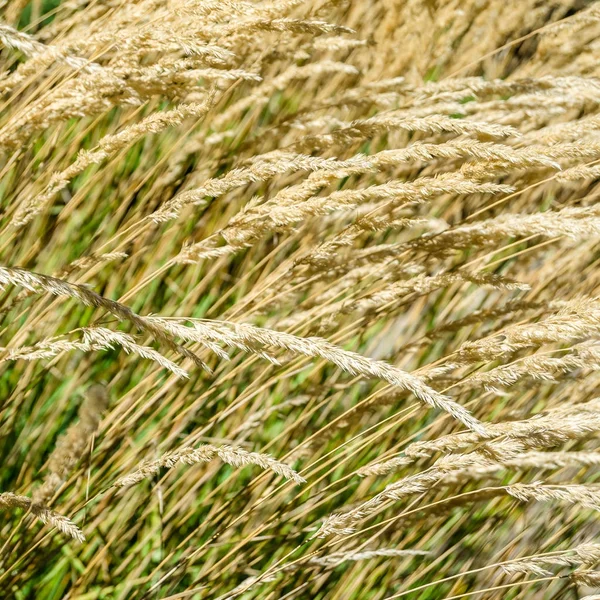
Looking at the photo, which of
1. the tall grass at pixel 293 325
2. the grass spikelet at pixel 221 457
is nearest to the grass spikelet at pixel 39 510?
the tall grass at pixel 293 325

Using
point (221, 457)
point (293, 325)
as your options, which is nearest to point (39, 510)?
point (221, 457)

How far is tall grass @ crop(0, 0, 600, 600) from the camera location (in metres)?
1.14

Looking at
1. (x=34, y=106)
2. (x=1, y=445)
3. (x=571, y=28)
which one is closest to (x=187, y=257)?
(x=34, y=106)

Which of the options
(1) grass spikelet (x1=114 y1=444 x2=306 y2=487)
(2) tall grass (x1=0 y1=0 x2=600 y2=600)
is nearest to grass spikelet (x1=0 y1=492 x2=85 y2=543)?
(2) tall grass (x1=0 y1=0 x2=600 y2=600)

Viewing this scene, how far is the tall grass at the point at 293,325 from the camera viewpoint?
114cm

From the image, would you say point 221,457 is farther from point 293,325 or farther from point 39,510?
point 293,325

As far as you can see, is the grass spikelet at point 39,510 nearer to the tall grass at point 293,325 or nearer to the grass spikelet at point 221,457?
the tall grass at point 293,325

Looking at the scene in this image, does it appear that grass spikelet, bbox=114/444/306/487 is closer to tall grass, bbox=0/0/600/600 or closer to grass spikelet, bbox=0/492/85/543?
tall grass, bbox=0/0/600/600

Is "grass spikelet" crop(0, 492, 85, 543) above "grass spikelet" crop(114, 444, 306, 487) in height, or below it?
below

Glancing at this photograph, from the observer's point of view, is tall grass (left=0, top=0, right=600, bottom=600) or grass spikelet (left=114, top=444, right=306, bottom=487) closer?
grass spikelet (left=114, top=444, right=306, bottom=487)

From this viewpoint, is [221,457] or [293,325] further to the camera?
[293,325]

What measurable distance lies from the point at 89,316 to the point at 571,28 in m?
1.50

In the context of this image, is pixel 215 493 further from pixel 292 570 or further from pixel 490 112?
pixel 490 112

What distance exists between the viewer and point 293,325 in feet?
5.04
